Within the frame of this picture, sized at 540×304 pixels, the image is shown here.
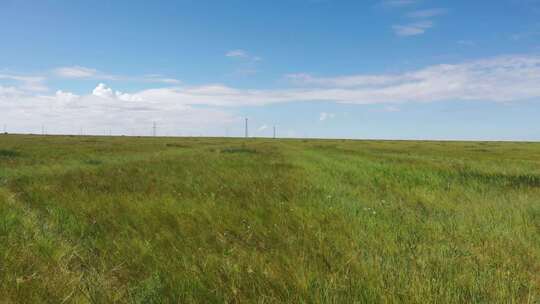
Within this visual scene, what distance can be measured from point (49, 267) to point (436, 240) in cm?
490

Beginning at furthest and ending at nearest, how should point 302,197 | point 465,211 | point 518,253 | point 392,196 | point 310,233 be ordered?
point 392,196 → point 302,197 → point 465,211 → point 310,233 → point 518,253

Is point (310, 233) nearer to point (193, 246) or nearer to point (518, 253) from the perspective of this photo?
point (193, 246)

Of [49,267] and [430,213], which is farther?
[430,213]

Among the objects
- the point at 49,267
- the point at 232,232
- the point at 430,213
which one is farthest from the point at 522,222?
the point at 49,267

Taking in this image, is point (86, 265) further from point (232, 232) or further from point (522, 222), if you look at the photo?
point (522, 222)

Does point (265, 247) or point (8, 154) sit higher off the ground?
point (8, 154)

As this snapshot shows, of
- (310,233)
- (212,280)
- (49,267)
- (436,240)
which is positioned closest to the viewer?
(212,280)

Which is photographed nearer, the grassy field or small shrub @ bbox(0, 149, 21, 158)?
the grassy field

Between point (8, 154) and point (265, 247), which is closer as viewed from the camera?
point (265, 247)

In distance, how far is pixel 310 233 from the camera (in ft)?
16.6

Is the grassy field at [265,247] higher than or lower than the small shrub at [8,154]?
lower

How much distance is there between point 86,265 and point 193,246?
4.19 ft

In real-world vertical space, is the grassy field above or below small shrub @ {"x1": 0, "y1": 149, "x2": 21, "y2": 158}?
below

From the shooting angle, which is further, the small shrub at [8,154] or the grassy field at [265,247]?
the small shrub at [8,154]
